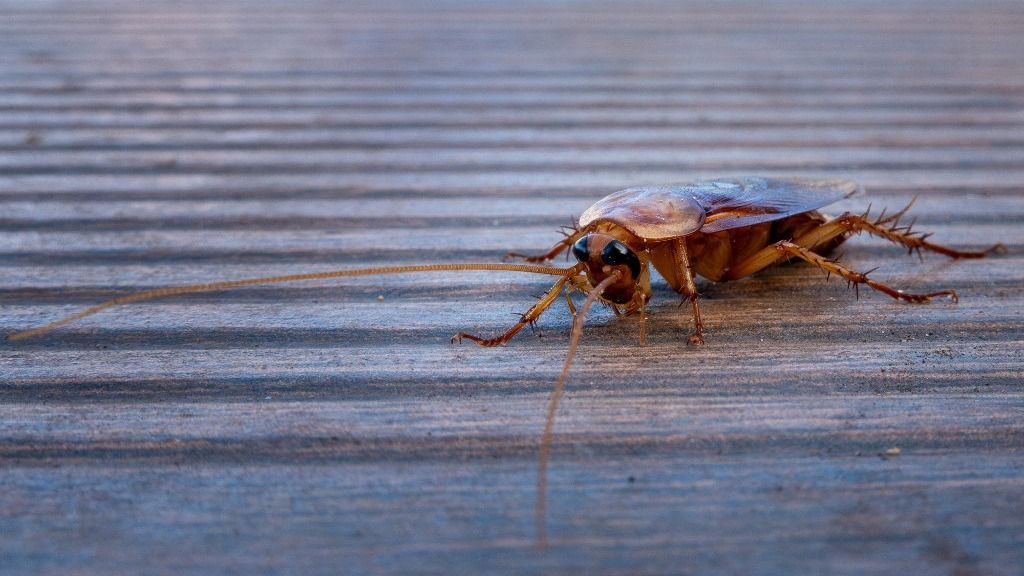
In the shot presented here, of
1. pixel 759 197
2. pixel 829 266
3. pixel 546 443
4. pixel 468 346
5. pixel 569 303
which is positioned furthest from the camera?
pixel 759 197

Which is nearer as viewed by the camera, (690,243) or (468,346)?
(468,346)

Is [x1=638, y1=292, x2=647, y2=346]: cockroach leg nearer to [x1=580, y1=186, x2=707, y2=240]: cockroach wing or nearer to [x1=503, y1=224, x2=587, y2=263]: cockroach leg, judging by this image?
[x1=580, y1=186, x2=707, y2=240]: cockroach wing

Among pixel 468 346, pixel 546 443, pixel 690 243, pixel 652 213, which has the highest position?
pixel 652 213

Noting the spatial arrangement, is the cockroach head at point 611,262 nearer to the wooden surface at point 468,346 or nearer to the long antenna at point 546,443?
the long antenna at point 546,443

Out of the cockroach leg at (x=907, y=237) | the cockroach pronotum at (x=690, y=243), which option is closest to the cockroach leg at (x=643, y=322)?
the cockroach pronotum at (x=690, y=243)

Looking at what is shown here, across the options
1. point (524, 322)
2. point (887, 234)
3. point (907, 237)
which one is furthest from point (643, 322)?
point (907, 237)

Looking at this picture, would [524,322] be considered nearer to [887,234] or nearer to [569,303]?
[569,303]

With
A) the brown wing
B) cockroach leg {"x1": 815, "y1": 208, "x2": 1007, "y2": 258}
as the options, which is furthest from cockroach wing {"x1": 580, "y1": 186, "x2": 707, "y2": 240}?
cockroach leg {"x1": 815, "y1": 208, "x2": 1007, "y2": 258}

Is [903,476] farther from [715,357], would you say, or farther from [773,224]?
[773,224]
